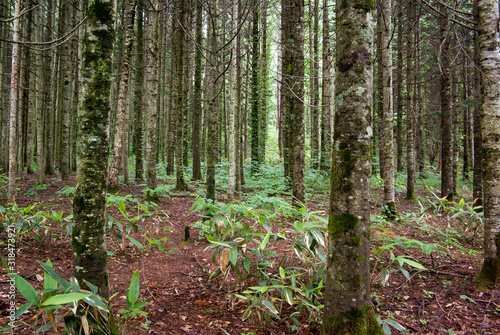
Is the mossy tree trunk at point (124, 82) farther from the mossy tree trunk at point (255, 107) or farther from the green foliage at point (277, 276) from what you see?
the mossy tree trunk at point (255, 107)

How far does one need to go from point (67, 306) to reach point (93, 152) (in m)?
1.44

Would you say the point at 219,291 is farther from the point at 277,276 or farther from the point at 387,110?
the point at 387,110

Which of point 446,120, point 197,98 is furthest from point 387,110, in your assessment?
point 197,98

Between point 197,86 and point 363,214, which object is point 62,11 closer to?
point 197,86

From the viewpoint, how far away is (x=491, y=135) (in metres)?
3.98

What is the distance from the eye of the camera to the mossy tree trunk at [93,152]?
2768 mm

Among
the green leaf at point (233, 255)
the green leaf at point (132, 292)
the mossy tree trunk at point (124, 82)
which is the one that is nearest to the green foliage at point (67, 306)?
the green leaf at point (132, 292)

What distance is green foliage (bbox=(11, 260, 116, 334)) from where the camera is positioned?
1912 mm

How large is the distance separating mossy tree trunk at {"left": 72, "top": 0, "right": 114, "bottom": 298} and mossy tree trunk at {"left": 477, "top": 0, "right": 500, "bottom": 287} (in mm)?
5083

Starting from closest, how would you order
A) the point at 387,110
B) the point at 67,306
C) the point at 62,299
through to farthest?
the point at 62,299
the point at 67,306
the point at 387,110

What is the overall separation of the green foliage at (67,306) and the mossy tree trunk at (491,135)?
191 inches

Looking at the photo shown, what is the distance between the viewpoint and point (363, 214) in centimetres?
245

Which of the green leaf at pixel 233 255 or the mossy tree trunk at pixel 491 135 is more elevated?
the mossy tree trunk at pixel 491 135

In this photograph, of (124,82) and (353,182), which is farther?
(124,82)
